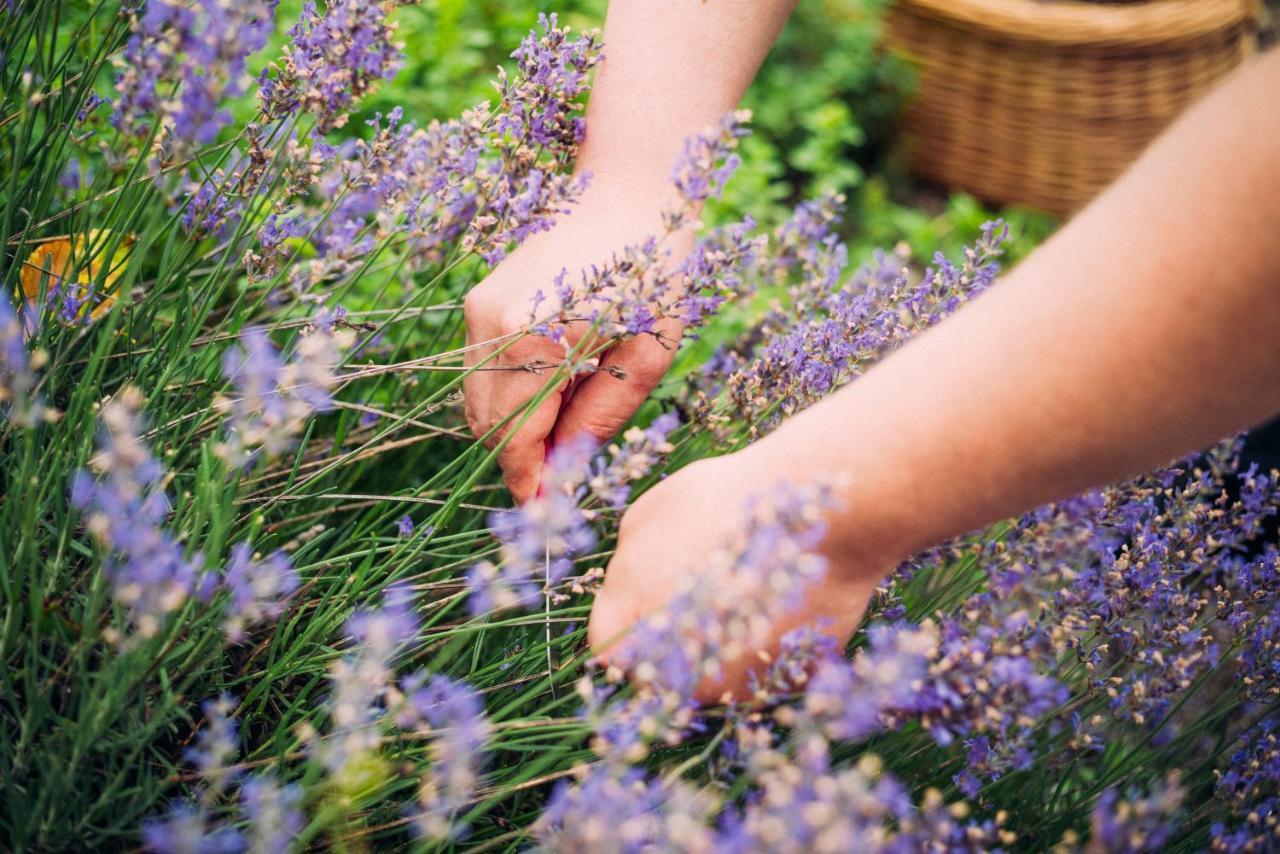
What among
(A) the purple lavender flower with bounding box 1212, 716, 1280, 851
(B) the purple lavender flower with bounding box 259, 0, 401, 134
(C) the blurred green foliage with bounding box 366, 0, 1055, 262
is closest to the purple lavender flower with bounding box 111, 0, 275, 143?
(B) the purple lavender flower with bounding box 259, 0, 401, 134

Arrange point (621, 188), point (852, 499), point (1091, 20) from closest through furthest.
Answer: point (852, 499) < point (621, 188) < point (1091, 20)

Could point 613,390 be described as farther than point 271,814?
Yes

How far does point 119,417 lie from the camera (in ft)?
2.31

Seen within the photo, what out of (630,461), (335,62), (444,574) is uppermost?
(335,62)

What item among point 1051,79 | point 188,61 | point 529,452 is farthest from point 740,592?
point 1051,79

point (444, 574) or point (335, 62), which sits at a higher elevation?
point (335, 62)

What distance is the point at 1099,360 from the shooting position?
82 cm

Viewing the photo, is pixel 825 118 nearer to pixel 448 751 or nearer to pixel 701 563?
pixel 701 563

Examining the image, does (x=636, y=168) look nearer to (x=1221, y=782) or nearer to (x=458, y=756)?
(x=458, y=756)

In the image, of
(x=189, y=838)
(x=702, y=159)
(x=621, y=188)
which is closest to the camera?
(x=189, y=838)

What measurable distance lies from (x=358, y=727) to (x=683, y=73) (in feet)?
3.24

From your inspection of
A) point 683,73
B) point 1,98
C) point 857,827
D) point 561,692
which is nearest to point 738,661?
point 857,827

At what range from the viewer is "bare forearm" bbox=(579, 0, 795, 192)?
1354 mm

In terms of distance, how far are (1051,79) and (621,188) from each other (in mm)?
2673
